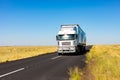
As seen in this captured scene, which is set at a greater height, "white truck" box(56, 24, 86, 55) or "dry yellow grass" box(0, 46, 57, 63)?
"white truck" box(56, 24, 86, 55)

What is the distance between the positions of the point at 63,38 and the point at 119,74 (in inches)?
752

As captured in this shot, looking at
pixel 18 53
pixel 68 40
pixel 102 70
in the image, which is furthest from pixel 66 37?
pixel 102 70

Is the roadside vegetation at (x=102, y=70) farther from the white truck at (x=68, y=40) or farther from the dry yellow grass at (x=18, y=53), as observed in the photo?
the dry yellow grass at (x=18, y=53)

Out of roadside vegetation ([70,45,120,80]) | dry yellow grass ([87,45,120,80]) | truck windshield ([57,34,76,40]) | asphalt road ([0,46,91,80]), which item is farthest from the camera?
truck windshield ([57,34,76,40])

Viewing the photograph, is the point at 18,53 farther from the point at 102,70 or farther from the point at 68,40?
the point at 102,70

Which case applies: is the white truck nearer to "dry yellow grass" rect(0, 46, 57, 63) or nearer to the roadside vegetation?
"dry yellow grass" rect(0, 46, 57, 63)

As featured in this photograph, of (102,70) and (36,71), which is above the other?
(102,70)

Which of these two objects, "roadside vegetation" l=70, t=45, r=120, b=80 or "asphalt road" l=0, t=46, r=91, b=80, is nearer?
"roadside vegetation" l=70, t=45, r=120, b=80

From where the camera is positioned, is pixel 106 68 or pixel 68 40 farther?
pixel 68 40

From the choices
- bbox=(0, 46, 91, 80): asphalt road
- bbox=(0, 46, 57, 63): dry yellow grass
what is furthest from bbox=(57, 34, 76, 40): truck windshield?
bbox=(0, 46, 91, 80): asphalt road

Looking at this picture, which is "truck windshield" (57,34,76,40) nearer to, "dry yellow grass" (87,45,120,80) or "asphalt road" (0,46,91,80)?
"dry yellow grass" (87,45,120,80)

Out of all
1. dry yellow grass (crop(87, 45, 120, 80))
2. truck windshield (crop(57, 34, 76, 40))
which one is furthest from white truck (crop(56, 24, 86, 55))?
dry yellow grass (crop(87, 45, 120, 80))

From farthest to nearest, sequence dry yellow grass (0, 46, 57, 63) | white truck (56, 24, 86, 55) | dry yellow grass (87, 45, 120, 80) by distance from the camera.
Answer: white truck (56, 24, 86, 55)
dry yellow grass (0, 46, 57, 63)
dry yellow grass (87, 45, 120, 80)

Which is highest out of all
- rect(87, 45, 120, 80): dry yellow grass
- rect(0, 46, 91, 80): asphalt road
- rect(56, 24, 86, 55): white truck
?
rect(56, 24, 86, 55): white truck
